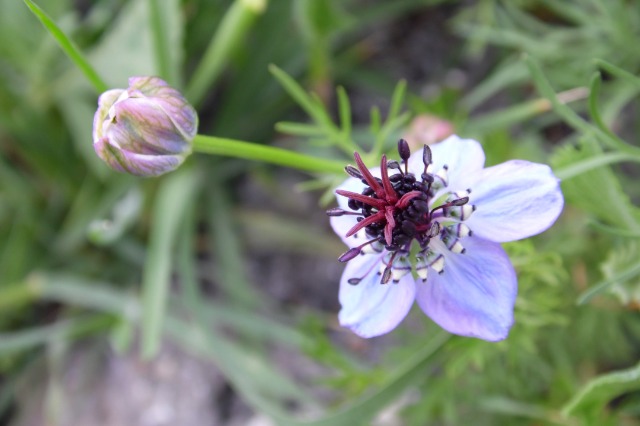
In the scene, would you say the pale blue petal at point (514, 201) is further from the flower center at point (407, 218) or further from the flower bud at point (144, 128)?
the flower bud at point (144, 128)

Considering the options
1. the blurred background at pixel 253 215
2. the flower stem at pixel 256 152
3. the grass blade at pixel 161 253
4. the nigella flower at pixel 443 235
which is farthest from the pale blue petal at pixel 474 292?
the grass blade at pixel 161 253

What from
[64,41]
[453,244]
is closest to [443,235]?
[453,244]

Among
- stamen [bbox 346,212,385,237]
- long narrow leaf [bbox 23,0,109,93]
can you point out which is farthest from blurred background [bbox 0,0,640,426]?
stamen [bbox 346,212,385,237]

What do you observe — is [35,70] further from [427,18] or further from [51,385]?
[427,18]

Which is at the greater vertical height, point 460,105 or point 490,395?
point 460,105

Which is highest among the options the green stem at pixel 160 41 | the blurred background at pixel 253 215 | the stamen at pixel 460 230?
the green stem at pixel 160 41

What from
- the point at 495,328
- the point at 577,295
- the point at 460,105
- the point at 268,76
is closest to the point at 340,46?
the point at 268,76
